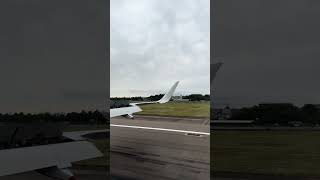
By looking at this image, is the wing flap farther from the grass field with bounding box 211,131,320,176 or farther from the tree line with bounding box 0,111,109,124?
the grass field with bounding box 211,131,320,176

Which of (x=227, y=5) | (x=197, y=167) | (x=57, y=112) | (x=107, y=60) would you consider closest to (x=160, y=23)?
(x=107, y=60)

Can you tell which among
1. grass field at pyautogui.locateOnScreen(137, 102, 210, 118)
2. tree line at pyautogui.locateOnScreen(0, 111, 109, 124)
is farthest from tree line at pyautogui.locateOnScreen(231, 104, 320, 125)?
tree line at pyautogui.locateOnScreen(0, 111, 109, 124)

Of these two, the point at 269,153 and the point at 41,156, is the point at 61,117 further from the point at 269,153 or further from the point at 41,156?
the point at 269,153

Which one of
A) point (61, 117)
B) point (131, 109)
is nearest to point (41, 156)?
point (61, 117)

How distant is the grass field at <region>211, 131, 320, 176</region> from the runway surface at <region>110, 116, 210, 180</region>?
16.9 inches

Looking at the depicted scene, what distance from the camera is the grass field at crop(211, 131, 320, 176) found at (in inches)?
246

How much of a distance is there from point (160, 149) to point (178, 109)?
2.09m

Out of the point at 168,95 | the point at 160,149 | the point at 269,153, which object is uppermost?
the point at 168,95

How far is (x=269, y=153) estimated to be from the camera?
21.5 feet

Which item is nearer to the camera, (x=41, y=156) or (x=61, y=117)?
(x=41, y=156)

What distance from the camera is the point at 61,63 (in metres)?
5.69

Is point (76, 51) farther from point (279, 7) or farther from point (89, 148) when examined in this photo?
point (279, 7)

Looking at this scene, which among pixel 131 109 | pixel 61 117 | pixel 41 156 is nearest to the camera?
pixel 41 156

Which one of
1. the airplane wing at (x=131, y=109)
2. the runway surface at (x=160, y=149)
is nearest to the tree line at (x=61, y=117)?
the runway surface at (x=160, y=149)
